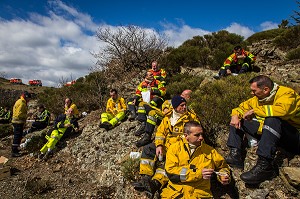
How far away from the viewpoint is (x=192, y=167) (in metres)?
3.87

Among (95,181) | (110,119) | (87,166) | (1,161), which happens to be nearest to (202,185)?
(95,181)

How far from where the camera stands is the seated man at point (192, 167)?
3744 millimetres

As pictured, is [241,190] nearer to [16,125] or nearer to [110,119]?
[110,119]

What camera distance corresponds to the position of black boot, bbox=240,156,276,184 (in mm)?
3916

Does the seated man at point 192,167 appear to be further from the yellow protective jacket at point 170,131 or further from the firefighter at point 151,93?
the firefighter at point 151,93

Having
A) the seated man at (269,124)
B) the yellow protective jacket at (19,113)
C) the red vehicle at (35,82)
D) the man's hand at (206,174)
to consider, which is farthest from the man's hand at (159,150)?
the red vehicle at (35,82)

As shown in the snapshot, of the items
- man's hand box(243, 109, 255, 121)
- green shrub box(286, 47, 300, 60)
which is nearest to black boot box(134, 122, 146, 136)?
man's hand box(243, 109, 255, 121)

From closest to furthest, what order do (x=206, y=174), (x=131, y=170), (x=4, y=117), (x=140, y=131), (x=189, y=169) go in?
(x=206, y=174)
(x=189, y=169)
(x=131, y=170)
(x=140, y=131)
(x=4, y=117)

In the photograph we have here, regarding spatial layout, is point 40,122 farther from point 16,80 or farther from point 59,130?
point 16,80

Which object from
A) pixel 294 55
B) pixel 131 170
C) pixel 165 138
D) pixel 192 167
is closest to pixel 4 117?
pixel 131 170

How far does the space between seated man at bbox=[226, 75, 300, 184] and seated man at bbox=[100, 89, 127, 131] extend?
4.70 m

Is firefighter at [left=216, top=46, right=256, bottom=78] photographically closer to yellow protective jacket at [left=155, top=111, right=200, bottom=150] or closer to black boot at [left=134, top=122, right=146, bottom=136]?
black boot at [left=134, top=122, right=146, bottom=136]

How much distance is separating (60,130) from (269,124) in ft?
23.3

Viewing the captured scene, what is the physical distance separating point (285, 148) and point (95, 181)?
15.1 feet
